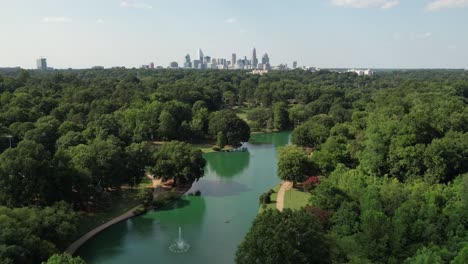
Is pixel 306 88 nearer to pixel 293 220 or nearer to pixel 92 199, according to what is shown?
pixel 92 199

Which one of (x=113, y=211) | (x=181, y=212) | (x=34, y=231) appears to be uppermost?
(x=34, y=231)

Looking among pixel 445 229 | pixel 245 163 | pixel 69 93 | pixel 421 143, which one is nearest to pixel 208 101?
pixel 69 93

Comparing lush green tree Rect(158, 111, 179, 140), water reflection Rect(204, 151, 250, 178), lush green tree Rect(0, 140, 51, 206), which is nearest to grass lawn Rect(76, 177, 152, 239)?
lush green tree Rect(0, 140, 51, 206)

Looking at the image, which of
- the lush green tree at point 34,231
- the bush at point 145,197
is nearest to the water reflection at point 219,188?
the bush at point 145,197

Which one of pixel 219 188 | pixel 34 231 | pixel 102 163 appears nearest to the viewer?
pixel 34 231

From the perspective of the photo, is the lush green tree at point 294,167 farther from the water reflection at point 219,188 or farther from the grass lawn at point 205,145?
the grass lawn at point 205,145

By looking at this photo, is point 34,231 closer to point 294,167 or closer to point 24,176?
point 24,176

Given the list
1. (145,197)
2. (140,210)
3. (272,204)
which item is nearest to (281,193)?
(272,204)
